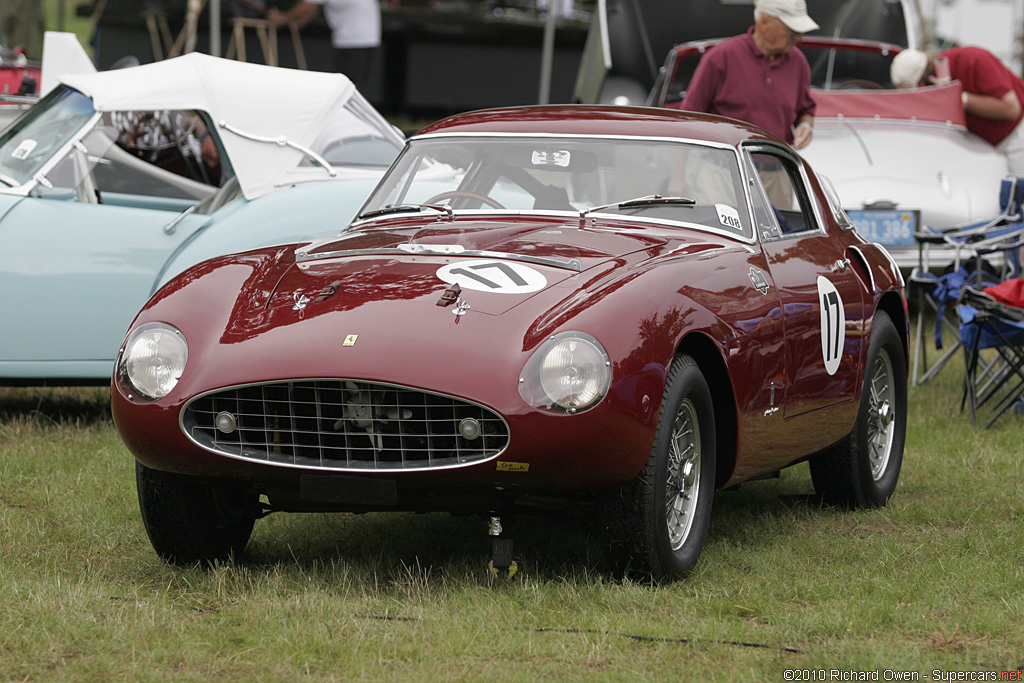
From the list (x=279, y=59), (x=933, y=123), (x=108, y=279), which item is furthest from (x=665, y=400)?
(x=279, y=59)

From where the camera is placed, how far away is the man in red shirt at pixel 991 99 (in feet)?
33.9

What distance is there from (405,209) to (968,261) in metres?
4.34

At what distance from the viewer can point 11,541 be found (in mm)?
4664

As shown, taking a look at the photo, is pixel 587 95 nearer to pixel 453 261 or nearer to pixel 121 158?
pixel 121 158

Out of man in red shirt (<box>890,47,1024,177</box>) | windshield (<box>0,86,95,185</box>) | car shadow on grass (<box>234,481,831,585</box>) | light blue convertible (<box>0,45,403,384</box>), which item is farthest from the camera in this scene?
man in red shirt (<box>890,47,1024,177</box>)

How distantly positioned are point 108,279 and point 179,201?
1394 mm

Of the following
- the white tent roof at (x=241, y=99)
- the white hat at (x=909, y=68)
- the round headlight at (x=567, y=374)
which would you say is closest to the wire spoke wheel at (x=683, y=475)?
the round headlight at (x=567, y=374)

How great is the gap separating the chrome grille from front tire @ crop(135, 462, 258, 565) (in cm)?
27

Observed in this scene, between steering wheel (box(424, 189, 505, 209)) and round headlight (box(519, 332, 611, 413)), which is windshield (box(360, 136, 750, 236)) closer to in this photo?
steering wheel (box(424, 189, 505, 209))

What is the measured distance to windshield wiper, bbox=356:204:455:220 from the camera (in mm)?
5098

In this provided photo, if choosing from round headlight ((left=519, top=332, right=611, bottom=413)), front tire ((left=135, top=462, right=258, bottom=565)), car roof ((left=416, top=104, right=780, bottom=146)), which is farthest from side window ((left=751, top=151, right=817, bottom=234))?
front tire ((left=135, top=462, right=258, bottom=565))

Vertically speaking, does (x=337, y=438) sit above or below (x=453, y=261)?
below

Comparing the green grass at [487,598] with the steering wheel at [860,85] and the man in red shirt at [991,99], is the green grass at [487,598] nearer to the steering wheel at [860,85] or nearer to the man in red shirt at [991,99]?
the man in red shirt at [991,99]

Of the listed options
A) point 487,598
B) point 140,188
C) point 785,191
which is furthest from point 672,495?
point 140,188
